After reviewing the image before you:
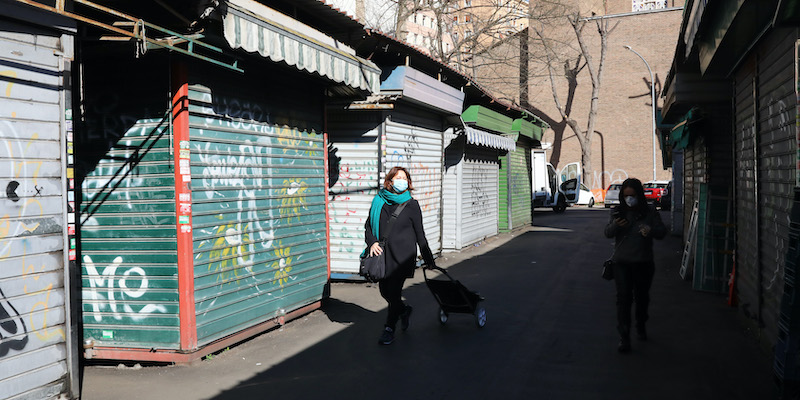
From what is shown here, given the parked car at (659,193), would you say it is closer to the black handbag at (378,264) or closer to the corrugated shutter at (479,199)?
the corrugated shutter at (479,199)

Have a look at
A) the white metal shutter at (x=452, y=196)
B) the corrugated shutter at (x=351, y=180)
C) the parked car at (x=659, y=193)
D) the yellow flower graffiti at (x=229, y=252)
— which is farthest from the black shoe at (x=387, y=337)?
the parked car at (x=659, y=193)

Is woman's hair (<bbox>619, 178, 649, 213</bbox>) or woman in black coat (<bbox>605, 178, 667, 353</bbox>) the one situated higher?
woman's hair (<bbox>619, 178, 649, 213</bbox>)

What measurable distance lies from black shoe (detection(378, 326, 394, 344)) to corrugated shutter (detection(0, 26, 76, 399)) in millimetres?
2954

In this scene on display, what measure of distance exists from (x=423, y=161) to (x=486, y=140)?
362 centimetres

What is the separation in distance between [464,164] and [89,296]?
10.9m

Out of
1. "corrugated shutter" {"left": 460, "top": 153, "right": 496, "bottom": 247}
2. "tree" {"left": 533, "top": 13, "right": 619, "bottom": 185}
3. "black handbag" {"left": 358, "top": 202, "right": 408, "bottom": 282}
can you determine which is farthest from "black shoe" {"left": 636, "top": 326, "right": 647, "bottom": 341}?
"tree" {"left": 533, "top": 13, "right": 619, "bottom": 185}

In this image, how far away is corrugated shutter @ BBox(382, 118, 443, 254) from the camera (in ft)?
37.0

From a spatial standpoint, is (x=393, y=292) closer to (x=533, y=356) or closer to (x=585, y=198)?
(x=533, y=356)

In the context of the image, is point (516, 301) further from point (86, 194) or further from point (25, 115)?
point (25, 115)

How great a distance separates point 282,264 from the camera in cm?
759

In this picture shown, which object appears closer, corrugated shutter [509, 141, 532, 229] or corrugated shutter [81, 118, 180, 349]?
corrugated shutter [81, 118, 180, 349]

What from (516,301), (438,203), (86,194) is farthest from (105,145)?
(438,203)

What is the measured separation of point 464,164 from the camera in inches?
625

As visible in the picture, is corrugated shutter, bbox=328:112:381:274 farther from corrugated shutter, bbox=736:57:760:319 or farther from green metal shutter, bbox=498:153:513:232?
green metal shutter, bbox=498:153:513:232
